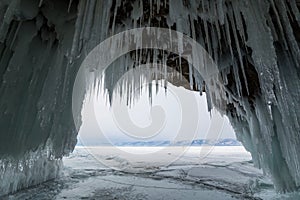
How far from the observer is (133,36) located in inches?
151

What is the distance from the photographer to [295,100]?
11.0 feet

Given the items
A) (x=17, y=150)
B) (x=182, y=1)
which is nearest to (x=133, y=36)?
(x=182, y=1)

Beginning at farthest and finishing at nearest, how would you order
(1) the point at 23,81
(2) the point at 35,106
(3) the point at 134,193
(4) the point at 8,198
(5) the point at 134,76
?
(5) the point at 134,76
(3) the point at 134,193
(4) the point at 8,198
(2) the point at 35,106
(1) the point at 23,81

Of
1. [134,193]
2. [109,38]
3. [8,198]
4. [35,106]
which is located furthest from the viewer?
[134,193]

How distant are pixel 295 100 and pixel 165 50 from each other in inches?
97.1

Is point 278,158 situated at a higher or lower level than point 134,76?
lower

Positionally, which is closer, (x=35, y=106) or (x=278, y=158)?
(x=35, y=106)

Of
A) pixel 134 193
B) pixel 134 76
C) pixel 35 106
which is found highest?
pixel 134 76

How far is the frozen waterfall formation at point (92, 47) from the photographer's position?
255 cm

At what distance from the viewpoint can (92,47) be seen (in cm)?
278

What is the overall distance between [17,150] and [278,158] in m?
4.97

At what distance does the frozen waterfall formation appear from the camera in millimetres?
2554

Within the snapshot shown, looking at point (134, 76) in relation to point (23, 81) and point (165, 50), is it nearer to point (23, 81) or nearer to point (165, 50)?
point (165, 50)

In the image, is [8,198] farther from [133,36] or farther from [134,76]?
[133,36]
